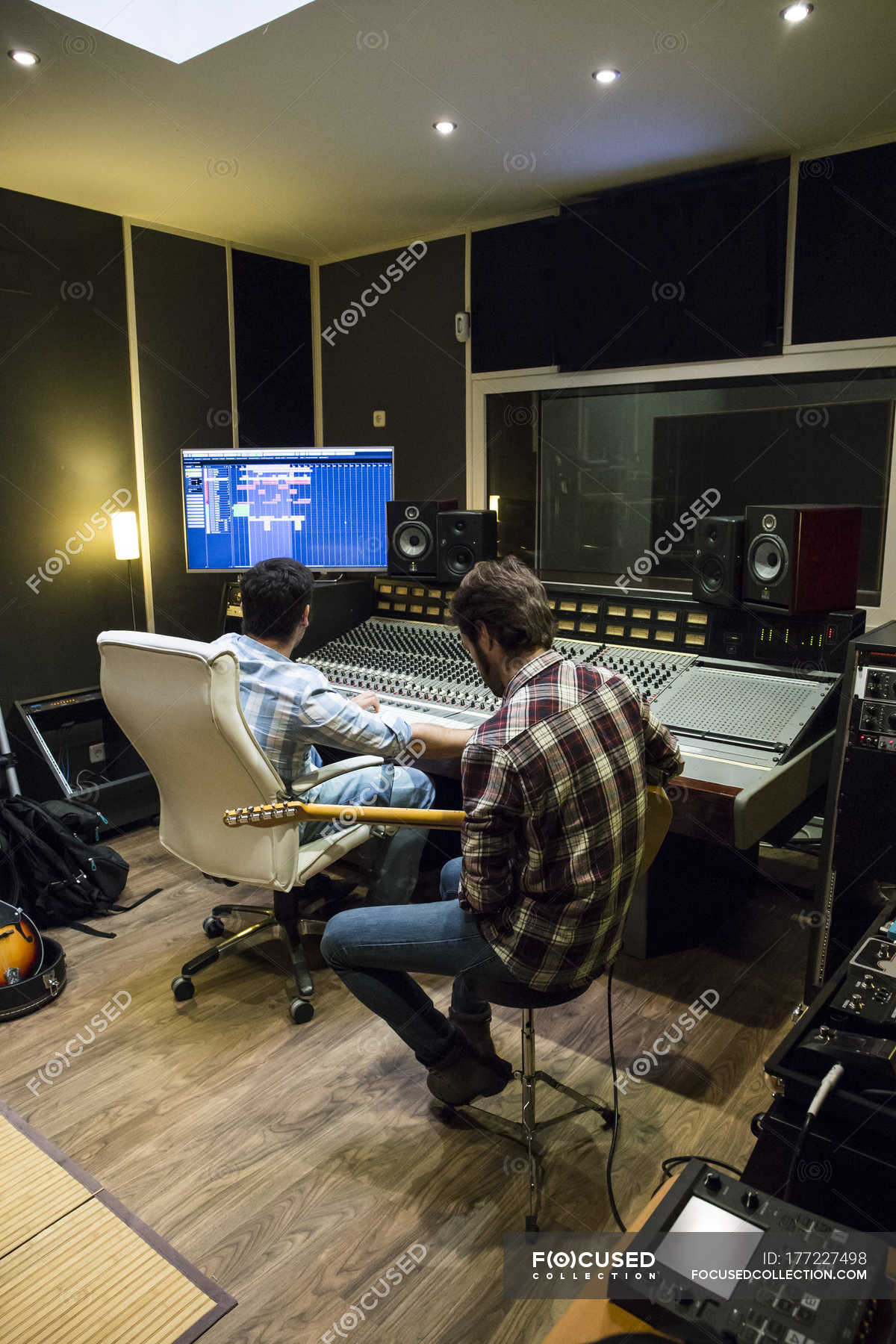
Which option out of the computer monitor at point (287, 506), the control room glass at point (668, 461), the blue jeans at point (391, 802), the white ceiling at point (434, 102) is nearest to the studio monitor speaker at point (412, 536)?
the computer monitor at point (287, 506)

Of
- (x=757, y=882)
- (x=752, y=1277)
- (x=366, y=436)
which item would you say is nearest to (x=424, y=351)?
(x=366, y=436)

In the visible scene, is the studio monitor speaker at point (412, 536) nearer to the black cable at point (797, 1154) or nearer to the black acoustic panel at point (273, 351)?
the black acoustic panel at point (273, 351)

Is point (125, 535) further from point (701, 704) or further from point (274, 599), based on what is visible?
point (701, 704)

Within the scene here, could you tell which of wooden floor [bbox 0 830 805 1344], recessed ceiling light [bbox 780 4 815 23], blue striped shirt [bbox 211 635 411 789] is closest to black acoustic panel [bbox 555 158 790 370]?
recessed ceiling light [bbox 780 4 815 23]

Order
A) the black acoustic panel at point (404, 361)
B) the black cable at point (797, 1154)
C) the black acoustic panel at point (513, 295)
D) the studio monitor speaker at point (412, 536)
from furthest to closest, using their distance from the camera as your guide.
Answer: the black acoustic panel at point (404, 361), the black acoustic panel at point (513, 295), the studio monitor speaker at point (412, 536), the black cable at point (797, 1154)

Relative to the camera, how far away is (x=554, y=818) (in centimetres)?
153

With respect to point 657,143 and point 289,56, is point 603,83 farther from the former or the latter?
point 289,56

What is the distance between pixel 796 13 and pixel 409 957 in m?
2.46

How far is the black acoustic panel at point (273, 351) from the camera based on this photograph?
4551 mm

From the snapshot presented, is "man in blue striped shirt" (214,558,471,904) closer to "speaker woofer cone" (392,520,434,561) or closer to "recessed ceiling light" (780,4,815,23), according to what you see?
"speaker woofer cone" (392,520,434,561)

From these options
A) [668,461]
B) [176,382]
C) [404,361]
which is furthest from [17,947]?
[404,361]

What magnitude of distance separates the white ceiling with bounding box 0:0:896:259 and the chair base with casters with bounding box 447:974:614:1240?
2.32 metres

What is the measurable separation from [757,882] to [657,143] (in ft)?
8.73

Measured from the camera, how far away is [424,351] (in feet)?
14.5
